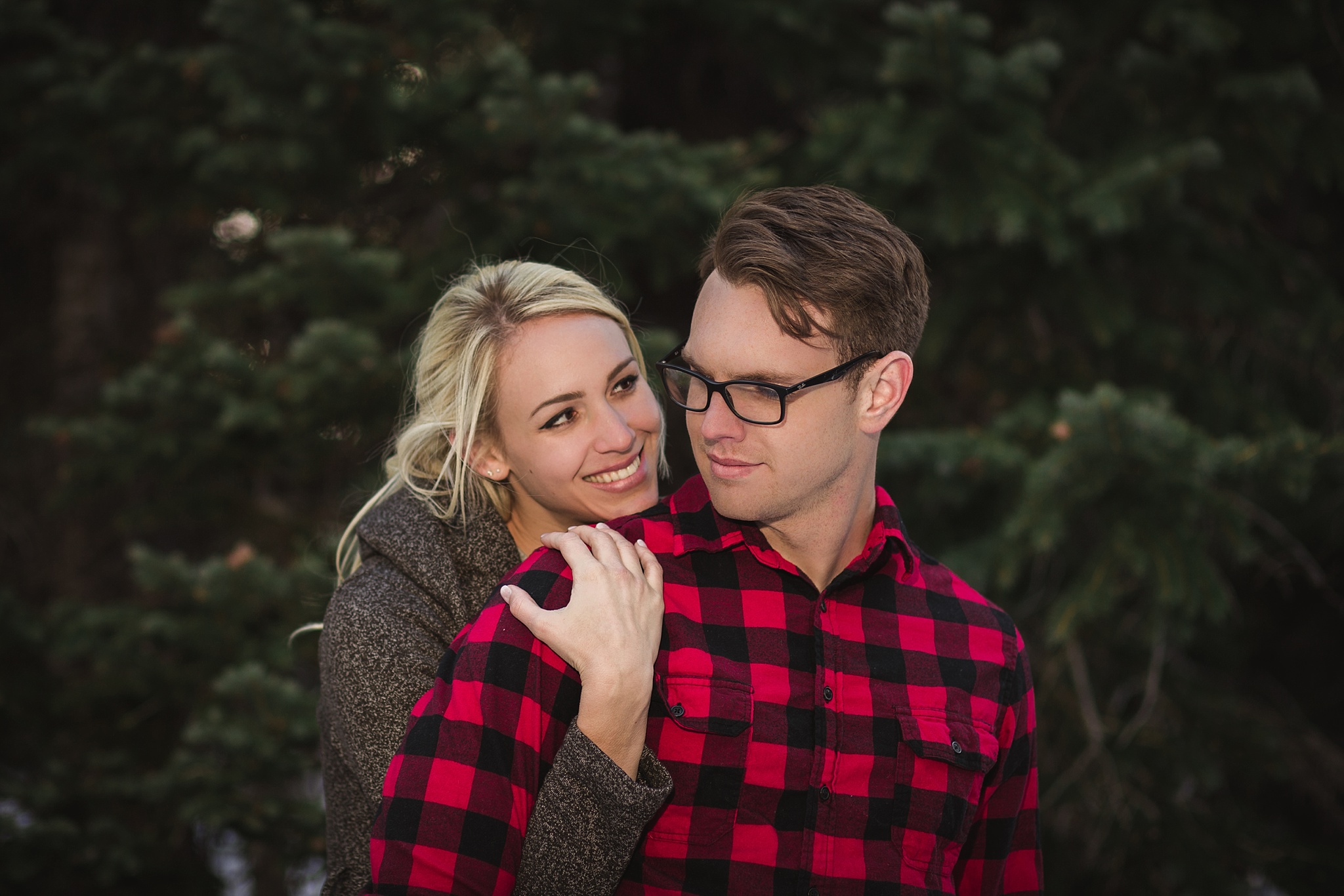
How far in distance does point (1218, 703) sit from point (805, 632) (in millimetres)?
3050

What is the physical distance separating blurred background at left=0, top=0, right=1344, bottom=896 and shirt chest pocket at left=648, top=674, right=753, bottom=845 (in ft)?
4.57

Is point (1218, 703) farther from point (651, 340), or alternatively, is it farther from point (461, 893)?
point (461, 893)

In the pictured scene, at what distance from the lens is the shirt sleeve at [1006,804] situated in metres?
1.84

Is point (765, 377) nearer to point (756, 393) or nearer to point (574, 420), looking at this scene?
point (756, 393)

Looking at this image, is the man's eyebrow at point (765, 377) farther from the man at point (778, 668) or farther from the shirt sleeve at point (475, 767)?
the shirt sleeve at point (475, 767)

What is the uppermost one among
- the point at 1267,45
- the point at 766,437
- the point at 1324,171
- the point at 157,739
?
the point at 1267,45

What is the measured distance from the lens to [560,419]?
2.21 m

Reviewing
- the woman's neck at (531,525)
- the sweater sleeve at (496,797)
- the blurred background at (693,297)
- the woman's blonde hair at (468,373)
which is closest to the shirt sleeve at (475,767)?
the sweater sleeve at (496,797)

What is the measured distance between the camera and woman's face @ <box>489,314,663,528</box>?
85.0 inches

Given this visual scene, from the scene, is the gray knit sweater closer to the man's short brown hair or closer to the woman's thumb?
the woman's thumb

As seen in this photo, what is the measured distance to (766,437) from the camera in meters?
1.64

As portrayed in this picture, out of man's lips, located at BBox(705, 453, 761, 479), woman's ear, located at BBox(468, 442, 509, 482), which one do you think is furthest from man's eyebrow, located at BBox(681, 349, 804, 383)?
woman's ear, located at BBox(468, 442, 509, 482)

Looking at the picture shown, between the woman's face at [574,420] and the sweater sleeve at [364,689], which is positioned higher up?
the woman's face at [574,420]

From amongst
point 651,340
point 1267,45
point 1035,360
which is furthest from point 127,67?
point 1267,45
